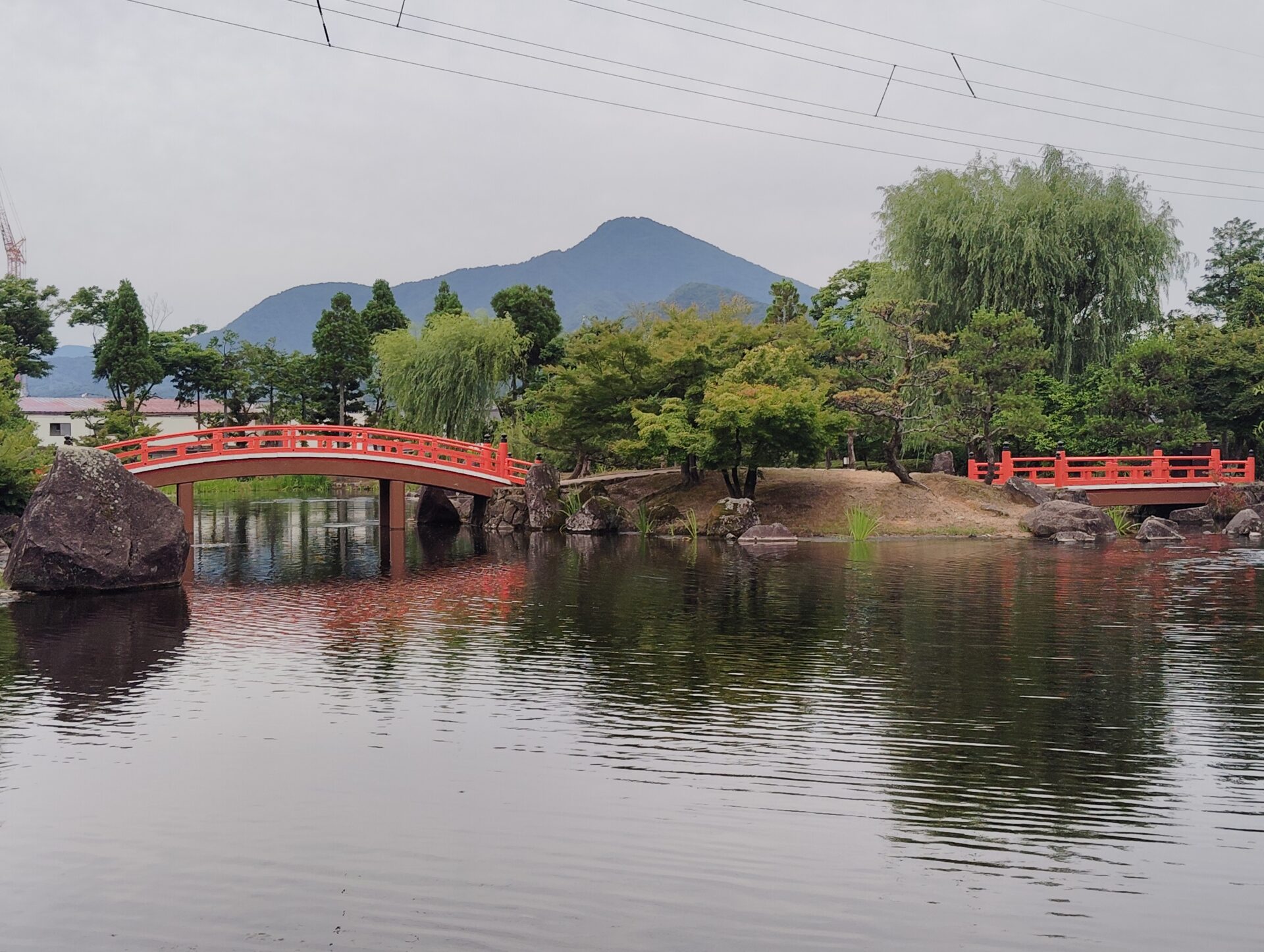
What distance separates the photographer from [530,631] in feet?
48.1

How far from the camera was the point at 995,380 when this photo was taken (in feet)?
105

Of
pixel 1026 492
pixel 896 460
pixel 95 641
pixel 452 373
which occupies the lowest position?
pixel 95 641

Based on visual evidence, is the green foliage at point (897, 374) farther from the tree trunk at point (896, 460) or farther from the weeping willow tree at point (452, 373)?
the weeping willow tree at point (452, 373)

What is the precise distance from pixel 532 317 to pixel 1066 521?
25.0 metres

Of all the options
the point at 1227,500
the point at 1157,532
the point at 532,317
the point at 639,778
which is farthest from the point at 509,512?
the point at 639,778

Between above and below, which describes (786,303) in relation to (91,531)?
above

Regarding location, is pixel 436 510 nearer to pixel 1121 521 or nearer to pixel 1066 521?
pixel 1066 521

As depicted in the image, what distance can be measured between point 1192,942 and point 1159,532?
25.2 meters

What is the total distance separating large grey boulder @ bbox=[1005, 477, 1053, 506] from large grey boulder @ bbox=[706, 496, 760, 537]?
22.6 ft

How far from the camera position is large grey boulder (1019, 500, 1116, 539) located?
28.5 m

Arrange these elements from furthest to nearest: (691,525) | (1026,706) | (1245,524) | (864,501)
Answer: (864,501) → (691,525) → (1245,524) → (1026,706)

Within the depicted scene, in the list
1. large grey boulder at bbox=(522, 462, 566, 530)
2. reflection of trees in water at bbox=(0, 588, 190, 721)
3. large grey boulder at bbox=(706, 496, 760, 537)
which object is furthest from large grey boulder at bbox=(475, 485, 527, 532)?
reflection of trees in water at bbox=(0, 588, 190, 721)

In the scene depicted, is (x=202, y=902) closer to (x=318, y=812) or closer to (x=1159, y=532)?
(x=318, y=812)

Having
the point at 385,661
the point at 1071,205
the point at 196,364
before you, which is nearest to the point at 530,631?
the point at 385,661
